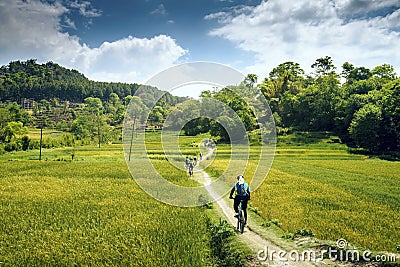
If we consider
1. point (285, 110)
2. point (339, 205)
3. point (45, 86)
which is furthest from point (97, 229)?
point (45, 86)

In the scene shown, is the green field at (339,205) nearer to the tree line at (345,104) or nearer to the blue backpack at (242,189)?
the blue backpack at (242,189)

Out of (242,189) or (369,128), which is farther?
(369,128)

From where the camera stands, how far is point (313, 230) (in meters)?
8.33

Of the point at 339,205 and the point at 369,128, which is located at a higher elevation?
the point at 369,128

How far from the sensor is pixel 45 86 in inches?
4345

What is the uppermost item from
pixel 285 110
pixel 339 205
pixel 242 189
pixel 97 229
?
pixel 285 110

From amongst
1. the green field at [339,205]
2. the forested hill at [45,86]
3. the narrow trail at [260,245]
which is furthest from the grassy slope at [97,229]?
the forested hill at [45,86]

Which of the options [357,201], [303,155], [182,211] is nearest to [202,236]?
[182,211]

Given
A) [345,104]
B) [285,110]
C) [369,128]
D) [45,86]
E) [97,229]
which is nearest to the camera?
[97,229]

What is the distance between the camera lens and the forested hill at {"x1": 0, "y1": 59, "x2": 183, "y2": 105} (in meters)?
105

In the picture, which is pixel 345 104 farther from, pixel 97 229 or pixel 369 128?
pixel 97 229

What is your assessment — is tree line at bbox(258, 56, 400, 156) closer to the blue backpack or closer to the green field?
the green field

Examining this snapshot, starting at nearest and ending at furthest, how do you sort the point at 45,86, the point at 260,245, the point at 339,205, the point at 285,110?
the point at 260,245
the point at 339,205
the point at 285,110
the point at 45,86

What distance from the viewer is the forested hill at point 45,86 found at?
10453 cm
